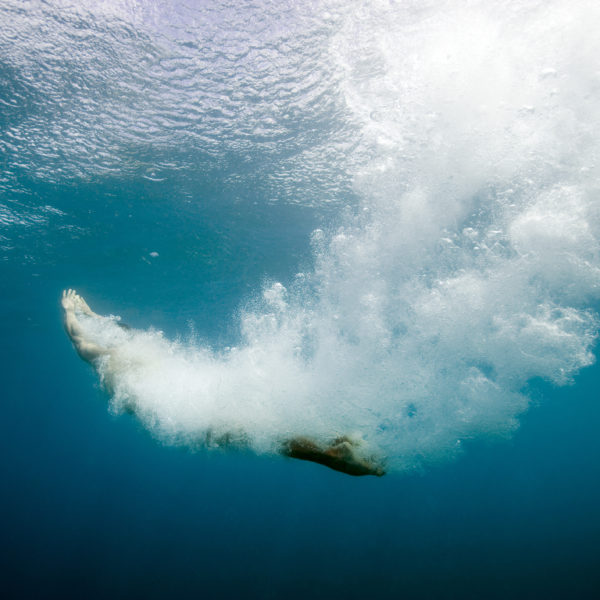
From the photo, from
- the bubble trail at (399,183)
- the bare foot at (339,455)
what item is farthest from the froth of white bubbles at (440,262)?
the bare foot at (339,455)

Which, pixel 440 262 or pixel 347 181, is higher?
pixel 347 181

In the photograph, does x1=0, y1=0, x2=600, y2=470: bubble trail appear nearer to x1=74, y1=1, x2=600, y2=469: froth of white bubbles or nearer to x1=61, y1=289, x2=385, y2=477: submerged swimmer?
x1=74, y1=1, x2=600, y2=469: froth of white bubbles

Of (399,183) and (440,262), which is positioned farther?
(399,183)

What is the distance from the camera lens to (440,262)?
11.3m

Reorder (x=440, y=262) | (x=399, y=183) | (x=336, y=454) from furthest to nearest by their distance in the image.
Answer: (x=399, y=183) < (x=440, y=262) < (x=336, y=454)

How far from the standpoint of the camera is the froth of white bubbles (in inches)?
307

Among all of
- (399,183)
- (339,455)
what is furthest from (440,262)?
(339,455)

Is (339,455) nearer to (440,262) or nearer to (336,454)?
(336,454)

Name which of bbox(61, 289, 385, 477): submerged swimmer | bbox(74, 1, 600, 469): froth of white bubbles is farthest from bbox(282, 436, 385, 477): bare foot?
bbox(74, 1, 600, 469): froth of white bubbles

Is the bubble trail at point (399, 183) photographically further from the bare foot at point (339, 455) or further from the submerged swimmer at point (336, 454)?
the bare foot at point (339, 455)

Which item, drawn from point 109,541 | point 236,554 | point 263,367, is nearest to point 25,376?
point 109,541

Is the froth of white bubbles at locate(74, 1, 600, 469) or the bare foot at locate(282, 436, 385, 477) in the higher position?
the froth of white bubbles at locate(74, 1, 600, 469)

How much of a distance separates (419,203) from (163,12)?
8899 millimetres

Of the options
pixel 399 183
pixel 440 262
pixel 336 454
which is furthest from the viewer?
pixel 399 183
